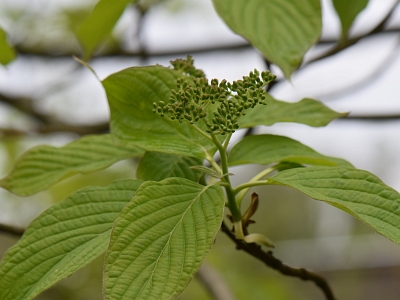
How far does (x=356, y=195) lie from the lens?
0.47 meters

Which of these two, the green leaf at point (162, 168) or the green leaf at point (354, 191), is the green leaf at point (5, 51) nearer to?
the green leaf at point (162, 168)

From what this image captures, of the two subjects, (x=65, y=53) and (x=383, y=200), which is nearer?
(x=383, y=200)

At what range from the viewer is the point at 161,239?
1.42ft

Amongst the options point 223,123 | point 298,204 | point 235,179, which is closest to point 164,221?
point 223,123

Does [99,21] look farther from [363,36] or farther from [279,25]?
[363,36]

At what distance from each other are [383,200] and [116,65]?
148cm

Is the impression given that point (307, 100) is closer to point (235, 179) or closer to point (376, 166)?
point (235, 179)

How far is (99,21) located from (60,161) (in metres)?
0.32

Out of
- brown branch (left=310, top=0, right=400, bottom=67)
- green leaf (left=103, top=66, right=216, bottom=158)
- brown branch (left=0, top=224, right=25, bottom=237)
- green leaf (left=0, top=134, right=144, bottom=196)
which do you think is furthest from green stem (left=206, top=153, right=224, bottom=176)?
brown branch (left=310, top=0, right=400, bottom=67)

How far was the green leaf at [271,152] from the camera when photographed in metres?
0.60

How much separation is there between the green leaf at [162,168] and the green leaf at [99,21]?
328 millimetres

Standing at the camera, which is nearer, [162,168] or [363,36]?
[162,168]

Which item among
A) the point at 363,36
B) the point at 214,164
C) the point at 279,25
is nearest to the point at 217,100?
the point at 214,164

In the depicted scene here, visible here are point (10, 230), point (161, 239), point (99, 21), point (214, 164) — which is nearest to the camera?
point (161, 239)
